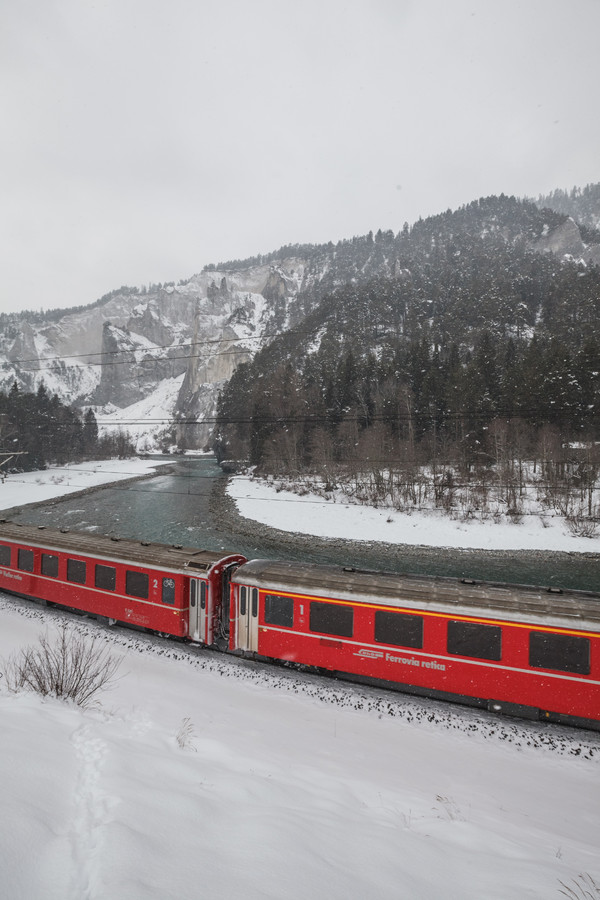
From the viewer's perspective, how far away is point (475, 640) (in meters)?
10.3

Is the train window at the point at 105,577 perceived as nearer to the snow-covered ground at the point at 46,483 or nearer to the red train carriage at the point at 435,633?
the red train carriage at the point at 435,633

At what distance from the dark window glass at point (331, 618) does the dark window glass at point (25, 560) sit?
1279 cm

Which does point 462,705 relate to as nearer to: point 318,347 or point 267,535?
point 267,535

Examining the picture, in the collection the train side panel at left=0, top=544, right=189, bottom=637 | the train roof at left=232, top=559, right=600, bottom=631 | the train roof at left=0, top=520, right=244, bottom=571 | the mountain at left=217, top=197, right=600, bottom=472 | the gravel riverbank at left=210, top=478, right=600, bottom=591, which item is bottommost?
the gravel riverbank at left=210, top=478, right=600, bottom=591

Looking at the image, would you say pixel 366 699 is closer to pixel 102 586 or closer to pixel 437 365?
pixel 102 586

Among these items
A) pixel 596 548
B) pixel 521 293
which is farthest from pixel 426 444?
pixel 521 293

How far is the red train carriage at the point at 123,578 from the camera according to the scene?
13.6 meters

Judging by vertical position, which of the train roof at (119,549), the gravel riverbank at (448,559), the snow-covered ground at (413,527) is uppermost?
the train roof at (119,549)

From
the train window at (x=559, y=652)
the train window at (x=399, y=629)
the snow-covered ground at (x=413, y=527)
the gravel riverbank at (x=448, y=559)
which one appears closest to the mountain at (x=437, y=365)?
the snow-covered ground at (x=413, y=527)

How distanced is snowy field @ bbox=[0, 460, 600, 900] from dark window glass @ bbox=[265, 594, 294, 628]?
1.67m

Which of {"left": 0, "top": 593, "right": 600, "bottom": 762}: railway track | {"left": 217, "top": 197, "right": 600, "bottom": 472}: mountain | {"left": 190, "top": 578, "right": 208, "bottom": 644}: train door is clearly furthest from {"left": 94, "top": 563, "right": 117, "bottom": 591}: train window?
{"left": 217, "top": 197, "right": 600, "bottom": 472}: mountain

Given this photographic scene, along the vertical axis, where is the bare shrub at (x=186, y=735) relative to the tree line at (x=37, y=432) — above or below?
below

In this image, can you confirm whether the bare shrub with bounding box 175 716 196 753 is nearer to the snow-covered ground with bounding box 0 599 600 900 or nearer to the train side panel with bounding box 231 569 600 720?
the snow-covered ground with bounding box 0 599 600 900

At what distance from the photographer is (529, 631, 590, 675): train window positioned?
9.43m
